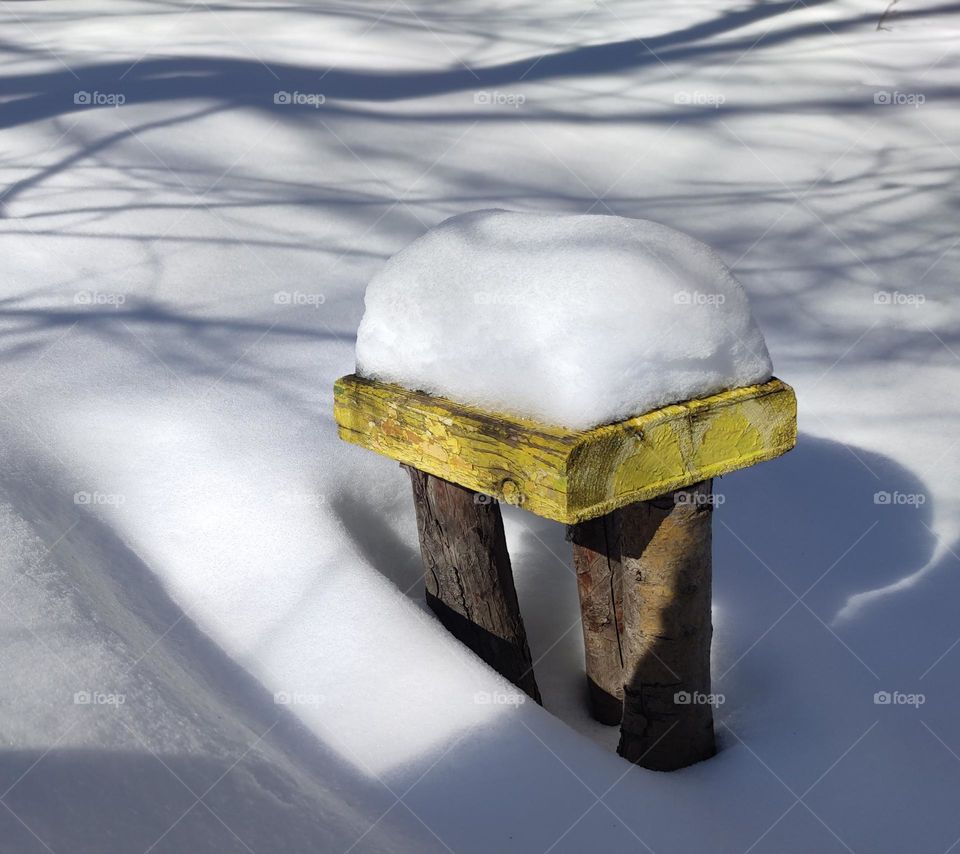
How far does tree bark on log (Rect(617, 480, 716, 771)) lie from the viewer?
187cm

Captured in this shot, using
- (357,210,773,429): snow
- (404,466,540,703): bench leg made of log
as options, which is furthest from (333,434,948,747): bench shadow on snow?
(357,210,773,429): snow

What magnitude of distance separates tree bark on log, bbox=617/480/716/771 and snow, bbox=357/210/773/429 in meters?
0.26

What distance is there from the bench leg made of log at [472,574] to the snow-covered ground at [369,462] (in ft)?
0.38

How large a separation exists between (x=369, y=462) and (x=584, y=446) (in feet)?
3.62

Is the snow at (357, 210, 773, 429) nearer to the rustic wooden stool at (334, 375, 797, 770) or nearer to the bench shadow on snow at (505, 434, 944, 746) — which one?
the rustic wooden stool at (334, 375, 797, 770)

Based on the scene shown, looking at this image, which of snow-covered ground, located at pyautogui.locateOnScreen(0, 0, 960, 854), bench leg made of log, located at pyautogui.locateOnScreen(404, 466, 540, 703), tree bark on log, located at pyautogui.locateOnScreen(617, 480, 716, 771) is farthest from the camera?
bench leg made of log, located at pyautogui.locateOnScreen(404, 466, 540, 703)

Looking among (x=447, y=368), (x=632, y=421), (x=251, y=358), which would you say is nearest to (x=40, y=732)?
(x=447, y=368)

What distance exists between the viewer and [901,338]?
3623 mm

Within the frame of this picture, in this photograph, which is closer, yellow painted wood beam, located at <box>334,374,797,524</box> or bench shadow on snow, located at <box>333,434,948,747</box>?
yellow painted wood beam, located at <box>334,374,797,524</box>

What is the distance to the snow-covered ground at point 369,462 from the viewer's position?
1.73 metres

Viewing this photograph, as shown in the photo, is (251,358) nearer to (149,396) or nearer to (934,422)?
(149,396)

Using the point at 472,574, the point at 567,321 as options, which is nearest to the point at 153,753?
the point at 472,574

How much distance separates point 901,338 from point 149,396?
8.28 feet

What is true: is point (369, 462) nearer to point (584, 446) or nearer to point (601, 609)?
point (601, 609)
